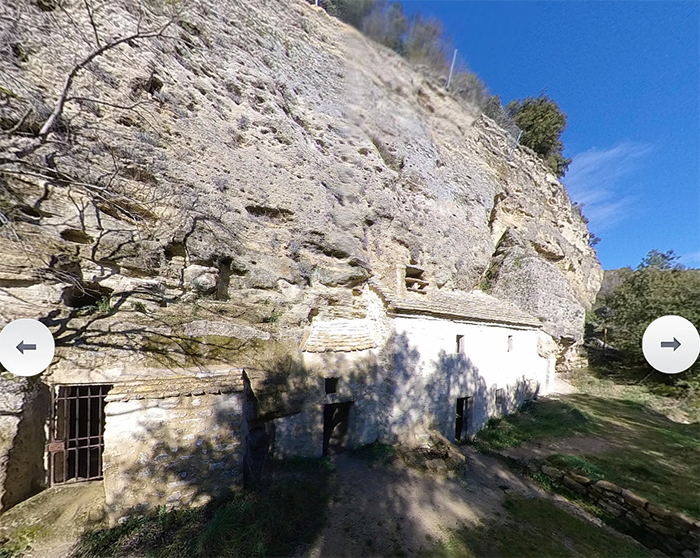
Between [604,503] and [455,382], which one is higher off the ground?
[455,382]

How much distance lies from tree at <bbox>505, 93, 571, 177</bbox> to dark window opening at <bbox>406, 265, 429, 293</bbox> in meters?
19.4

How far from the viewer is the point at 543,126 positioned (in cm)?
2075

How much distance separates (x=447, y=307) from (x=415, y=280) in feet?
4.84

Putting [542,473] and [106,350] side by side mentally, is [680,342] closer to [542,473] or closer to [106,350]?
[542,473]

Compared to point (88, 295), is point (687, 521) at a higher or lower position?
lower

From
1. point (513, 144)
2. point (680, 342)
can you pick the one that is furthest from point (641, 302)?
point (513, 144)

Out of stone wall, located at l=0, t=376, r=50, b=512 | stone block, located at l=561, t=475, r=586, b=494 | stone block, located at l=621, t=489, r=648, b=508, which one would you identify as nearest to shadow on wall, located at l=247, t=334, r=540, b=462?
stone block, located at l=561, t=475, r=586, b=494

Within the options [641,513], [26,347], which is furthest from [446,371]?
[26,347]

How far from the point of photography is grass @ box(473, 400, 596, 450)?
9.50 metres

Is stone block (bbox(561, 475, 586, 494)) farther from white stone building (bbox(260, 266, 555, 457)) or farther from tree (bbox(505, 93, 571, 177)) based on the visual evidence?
tree (bbox(505, 93, 571, 177))

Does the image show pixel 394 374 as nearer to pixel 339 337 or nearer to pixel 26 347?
pixel 339 337

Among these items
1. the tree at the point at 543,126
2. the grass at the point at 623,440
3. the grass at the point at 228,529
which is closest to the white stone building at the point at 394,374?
the grass at the point at 228,529

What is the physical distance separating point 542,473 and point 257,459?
8.24m

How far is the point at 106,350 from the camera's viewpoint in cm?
502
